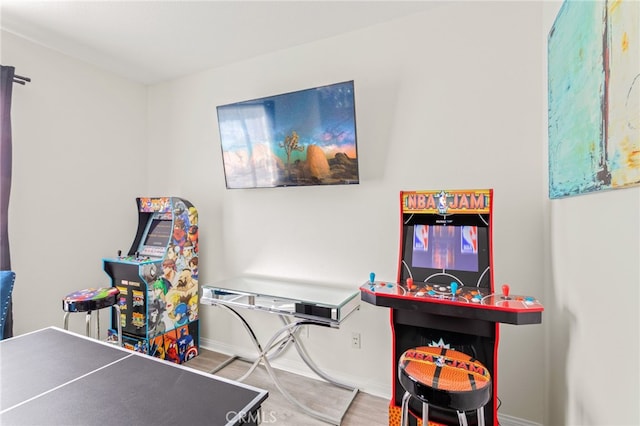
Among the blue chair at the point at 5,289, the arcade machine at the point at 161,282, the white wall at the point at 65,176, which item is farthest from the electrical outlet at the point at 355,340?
the white wall at the point at 65,176

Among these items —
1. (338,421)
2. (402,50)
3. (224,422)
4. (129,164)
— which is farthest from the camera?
(129,164)

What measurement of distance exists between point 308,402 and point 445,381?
4.66 feet

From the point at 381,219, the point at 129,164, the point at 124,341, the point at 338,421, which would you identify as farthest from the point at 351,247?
the point at 129,164

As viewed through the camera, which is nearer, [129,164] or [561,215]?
[561,215]

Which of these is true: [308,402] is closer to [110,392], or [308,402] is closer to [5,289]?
[110,392]

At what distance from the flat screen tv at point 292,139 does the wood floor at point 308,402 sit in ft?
5.47

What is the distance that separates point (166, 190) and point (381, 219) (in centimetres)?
252

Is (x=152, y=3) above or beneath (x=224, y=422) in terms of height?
above

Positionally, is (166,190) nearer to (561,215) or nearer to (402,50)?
(402,50)

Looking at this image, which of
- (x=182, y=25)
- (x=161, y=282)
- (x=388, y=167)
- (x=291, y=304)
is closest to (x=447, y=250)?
(x=388, y=167)

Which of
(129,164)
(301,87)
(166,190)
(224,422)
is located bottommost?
(224,422)

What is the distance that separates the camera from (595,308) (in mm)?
1136

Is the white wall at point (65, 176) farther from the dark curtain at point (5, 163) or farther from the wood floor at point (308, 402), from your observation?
the wood floor at point (308, 402)

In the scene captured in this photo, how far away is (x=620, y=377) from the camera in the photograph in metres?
0.95
